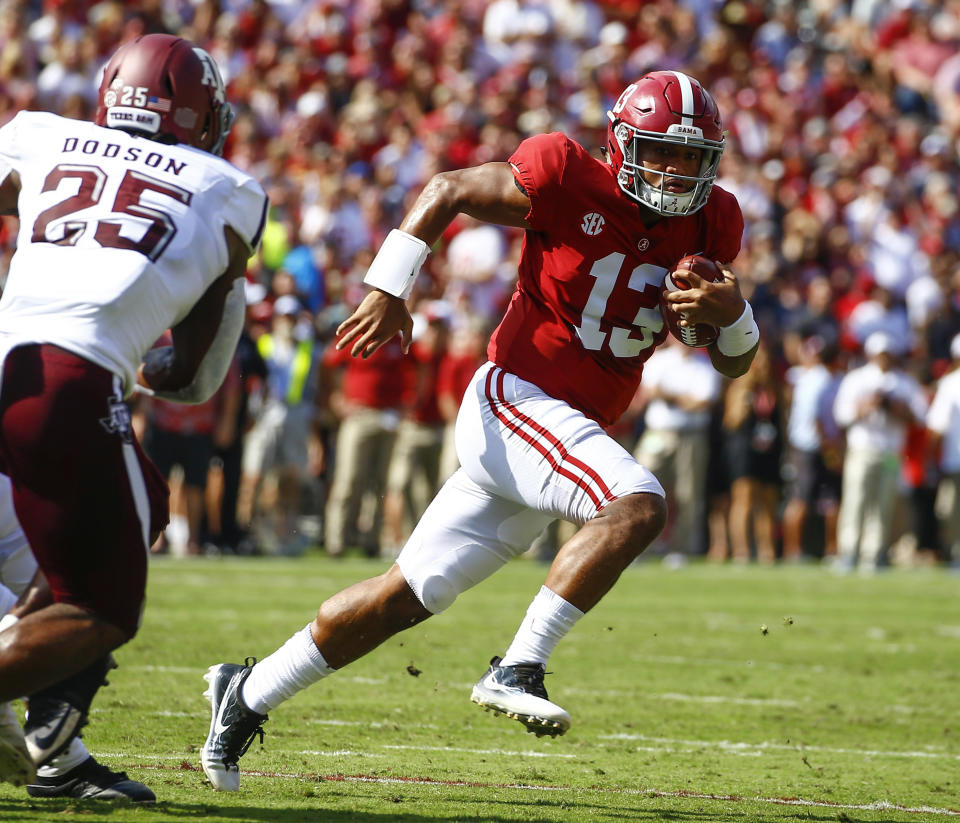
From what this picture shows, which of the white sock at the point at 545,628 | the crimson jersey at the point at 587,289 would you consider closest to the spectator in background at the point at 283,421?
the crimson jersey at the point at 587,289

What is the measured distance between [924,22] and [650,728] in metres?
15.3

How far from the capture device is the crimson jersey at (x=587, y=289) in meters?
4.62

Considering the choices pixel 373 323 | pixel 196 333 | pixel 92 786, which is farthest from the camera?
pixel 373 323

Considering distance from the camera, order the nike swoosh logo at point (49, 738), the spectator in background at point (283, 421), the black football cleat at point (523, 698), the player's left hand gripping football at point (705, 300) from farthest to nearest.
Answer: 1. the spectator in background at point (283, 421)
2. the player's left hand gripping football at point (705, 300)
3. the black football cleat at point (523, 698)
4. the nike swoosh logo at point (49, 738)

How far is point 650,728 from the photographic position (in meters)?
5.89

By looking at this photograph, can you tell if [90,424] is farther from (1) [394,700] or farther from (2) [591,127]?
(2) [591,127]

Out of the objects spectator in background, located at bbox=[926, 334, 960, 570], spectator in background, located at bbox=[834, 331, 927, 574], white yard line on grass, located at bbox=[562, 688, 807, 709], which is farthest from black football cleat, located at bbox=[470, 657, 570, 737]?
spectator in background, located at bbox=[926, 334, 960, 570]

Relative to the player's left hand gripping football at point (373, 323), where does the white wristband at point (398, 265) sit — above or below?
above

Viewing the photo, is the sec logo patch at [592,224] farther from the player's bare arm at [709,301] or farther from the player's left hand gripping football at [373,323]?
the player's left hand gripping football at [373,323]

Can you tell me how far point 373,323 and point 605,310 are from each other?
73 cm

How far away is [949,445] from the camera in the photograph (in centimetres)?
1380

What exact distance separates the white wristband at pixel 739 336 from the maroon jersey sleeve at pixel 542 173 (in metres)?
0.63

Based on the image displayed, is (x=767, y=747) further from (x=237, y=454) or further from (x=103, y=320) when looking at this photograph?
(x=237, y=454)

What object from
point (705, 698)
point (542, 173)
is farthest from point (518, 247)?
point (542, 173)
